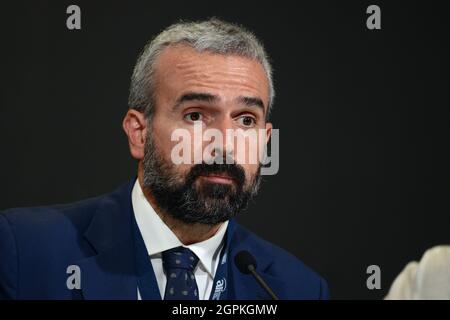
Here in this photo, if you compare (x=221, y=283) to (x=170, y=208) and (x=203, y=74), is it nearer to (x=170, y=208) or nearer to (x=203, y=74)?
(x=170, y=208)

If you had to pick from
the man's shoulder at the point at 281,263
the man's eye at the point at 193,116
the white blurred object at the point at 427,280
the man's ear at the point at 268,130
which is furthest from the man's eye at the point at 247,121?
the white blurred object at the point at 427,280

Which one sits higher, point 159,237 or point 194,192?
point 194,192

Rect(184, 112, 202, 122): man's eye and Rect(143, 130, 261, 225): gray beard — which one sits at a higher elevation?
Rect(184, 112, 202, 122): man's eye

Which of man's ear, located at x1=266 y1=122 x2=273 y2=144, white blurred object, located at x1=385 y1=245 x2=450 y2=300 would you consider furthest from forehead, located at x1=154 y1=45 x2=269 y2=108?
white blurred object, located at x1=385 y1=245 x2=450 y2=300

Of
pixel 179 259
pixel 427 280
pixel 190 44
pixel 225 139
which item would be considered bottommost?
pixel 179 259

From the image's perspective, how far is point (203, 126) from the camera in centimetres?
245

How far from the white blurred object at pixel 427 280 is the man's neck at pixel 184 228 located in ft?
3.56

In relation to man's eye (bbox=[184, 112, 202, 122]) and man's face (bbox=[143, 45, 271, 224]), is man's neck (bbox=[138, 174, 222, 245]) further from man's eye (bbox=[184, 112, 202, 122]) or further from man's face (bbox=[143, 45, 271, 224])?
man's eye (bbox=[184, 112, 202, 122])

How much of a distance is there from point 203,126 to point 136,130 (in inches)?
12.6

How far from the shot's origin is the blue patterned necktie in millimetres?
2414

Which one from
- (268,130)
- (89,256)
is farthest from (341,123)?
(89,256)
